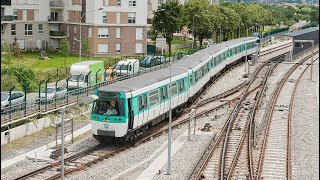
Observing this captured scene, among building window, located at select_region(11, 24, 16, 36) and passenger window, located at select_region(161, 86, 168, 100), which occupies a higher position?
building window, located at select_region(11, 24, 16, 36)

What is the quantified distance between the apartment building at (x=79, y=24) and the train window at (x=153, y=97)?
1574 inches

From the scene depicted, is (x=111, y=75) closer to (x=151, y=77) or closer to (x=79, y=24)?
(x=151, y=77)

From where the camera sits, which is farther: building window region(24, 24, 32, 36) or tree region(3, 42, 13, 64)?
building window region(24, 24, 32, 36)

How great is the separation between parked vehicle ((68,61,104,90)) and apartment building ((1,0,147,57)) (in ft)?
79.5

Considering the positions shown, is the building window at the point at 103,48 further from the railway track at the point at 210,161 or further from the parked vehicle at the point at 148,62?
the railway track at the point at 210,161

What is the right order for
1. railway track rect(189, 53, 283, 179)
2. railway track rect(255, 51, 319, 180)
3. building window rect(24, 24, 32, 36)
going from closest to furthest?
railway track rect(189, 53, 283, 179) < railway track rect(255, 51, 319, 180) < building window rect(24, 24, 32, 36)

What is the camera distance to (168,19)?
74312 millimetres

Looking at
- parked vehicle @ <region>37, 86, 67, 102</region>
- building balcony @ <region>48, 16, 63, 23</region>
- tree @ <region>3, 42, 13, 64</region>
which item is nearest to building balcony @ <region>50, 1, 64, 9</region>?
building balcony @ <region>48, 16, 63, 23</region>

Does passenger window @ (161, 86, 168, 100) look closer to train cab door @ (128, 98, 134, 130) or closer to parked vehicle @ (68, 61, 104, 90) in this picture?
train cab door @ (128, 98, 134, 130)

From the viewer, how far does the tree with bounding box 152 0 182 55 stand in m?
74.3

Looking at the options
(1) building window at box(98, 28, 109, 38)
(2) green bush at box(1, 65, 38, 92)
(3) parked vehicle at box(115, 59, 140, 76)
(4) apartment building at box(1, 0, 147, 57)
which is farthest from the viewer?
(1) building window at box(98, 28, 109, 38)

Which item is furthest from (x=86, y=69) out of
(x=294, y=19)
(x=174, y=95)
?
(x=294, y=19)

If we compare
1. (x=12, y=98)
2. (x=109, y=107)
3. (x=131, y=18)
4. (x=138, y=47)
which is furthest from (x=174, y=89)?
(x=138, y=47)

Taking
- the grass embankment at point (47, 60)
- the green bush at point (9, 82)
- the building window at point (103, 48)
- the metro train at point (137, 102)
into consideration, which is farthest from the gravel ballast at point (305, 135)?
the building window at point (103, 48)
